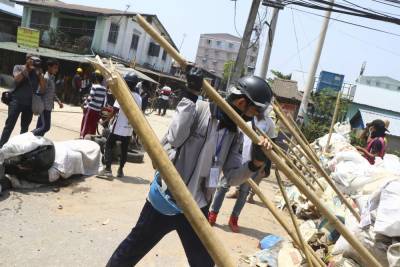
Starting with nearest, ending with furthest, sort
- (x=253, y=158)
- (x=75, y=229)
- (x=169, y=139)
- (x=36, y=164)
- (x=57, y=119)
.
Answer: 1. (x=169, y=139)
2. (x=253, y=158)
3. (x=75, y=229)
4. (x=36, y=164)
5. (x=57, y=119)

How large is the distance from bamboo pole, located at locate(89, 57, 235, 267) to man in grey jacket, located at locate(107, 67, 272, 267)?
1087mm

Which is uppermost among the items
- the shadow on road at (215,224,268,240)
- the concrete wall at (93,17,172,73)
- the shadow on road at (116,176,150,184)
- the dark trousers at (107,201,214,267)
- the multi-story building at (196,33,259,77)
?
the multi-story building at (196,33,259,77)

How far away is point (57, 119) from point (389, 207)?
1119cm

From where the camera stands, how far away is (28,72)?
6289 mm

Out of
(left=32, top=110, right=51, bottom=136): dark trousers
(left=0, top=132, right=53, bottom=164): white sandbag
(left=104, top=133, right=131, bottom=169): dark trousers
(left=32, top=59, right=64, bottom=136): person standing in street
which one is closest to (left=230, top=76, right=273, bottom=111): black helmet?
(left=0, top=132, right=53, bottom=164): white sandbag

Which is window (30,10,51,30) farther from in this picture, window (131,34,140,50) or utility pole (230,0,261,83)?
utility pole (230,0,261,83)

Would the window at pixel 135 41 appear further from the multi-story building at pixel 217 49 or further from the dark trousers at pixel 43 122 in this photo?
the multi-story building at pixel 217 49

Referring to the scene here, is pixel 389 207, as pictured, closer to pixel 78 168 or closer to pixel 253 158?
pixel 253 158

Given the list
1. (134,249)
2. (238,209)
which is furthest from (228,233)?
(134,249)

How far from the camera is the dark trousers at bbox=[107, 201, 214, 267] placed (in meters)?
2.79

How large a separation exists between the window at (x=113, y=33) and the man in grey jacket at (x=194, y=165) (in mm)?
25996

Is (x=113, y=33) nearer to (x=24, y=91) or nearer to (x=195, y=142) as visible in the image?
(x=24, y=91)

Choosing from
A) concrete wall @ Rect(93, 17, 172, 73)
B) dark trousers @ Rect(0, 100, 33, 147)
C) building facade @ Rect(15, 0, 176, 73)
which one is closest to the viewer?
dark trousers @ Rect(0, 100, 33, 147)

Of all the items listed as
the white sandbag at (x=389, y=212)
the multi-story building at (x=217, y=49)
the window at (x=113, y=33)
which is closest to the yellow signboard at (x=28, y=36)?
the window at (x=113, y=33)
